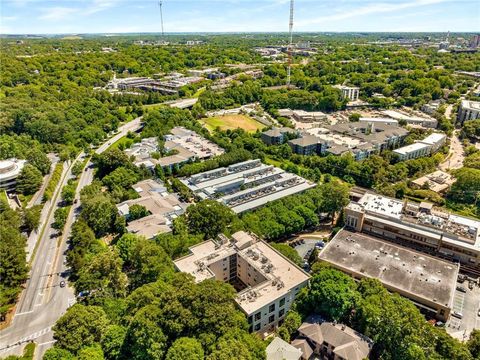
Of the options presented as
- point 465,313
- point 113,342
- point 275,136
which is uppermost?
point 275,136

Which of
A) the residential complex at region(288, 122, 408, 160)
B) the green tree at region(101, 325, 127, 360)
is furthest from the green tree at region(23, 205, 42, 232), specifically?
the residential complex at region(288, 122, 408, 160)

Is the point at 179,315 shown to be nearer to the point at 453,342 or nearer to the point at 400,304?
the point at 400,304

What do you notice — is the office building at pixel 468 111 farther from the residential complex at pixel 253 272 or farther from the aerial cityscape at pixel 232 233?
the residential complex at pixel 253 272

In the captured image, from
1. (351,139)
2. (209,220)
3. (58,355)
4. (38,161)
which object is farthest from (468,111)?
(38,161)

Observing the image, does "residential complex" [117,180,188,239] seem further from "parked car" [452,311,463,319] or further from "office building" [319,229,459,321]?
"parked car" [452,311,463,319]

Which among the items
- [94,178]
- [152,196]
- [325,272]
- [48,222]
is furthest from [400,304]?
[94,178]

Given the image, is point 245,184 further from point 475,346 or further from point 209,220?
point 475,346
